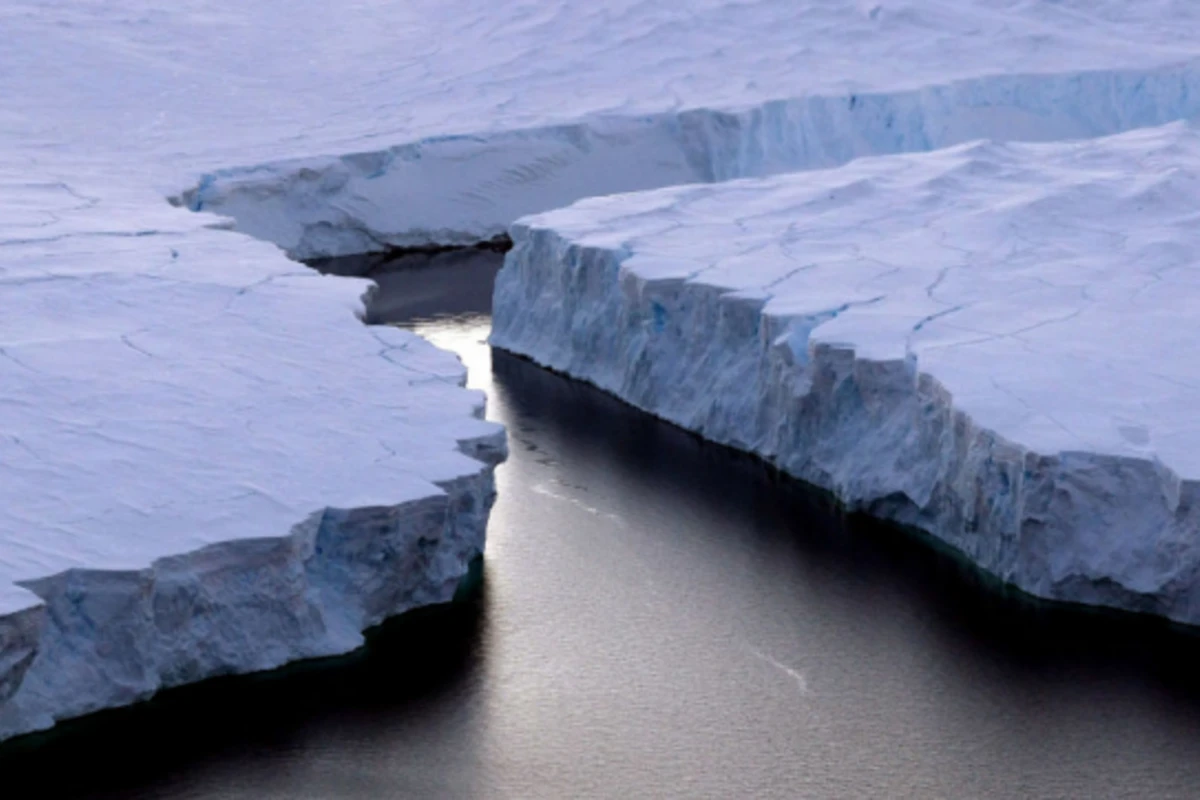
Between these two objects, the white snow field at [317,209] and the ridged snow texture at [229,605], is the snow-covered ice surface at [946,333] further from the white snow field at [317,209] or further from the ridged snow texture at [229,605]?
the ridged snow texture at [229,605]

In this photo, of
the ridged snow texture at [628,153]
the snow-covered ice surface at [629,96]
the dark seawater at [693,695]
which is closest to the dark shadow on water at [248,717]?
the dark seawater at [693,695]

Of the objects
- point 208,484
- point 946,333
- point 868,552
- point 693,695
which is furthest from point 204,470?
point 946,333

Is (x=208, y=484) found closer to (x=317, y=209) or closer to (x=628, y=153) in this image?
(x=317, y=209)

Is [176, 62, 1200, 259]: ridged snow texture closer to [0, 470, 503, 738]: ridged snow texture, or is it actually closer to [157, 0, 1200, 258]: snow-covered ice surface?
[157, 0, 1200, 258]: snow-covered ice surface

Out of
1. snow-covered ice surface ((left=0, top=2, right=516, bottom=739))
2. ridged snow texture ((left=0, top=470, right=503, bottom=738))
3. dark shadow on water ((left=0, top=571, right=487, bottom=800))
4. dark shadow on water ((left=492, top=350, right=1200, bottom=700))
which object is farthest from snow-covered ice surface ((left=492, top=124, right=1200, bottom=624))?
dark shadow on water ((left=0, top=571, right=487, bottom=800))

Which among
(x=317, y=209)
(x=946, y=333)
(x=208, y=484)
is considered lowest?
(x=317, y=209)
